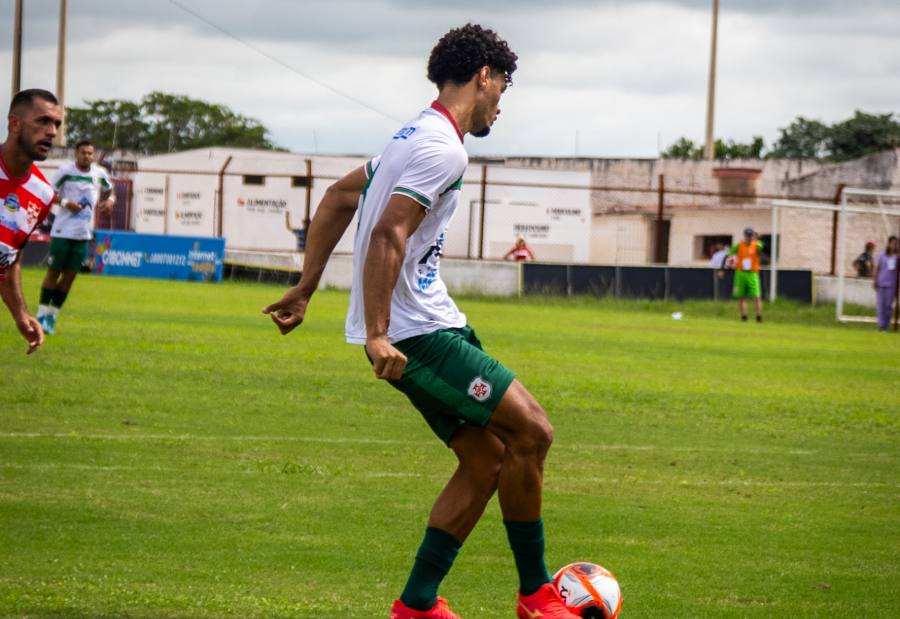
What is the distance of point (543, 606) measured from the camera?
18.3ft

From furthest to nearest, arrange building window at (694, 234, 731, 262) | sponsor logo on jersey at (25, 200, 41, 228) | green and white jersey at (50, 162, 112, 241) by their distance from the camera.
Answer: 1. building window at (694, 234, 731, 262)
2. green and white jersey at (50, 162, 112, 241)
3. sponsor logo on jersey at (25, 200, 41, 228)

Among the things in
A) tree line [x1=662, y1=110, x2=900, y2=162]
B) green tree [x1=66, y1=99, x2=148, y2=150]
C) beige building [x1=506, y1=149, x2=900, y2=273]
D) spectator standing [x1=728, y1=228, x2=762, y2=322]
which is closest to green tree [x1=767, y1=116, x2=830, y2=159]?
tree line [x1=662, y1=110, x2=900, y2=162]

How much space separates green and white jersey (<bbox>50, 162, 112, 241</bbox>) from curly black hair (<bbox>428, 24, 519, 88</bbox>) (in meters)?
13.3

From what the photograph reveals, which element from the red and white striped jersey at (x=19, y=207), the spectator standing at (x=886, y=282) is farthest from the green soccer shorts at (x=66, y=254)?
the spectator standing at (x=886, y=282)

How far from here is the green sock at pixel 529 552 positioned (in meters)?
5.58

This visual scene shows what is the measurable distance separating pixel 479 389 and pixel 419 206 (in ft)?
2.42

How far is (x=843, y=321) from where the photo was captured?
32.0 meters

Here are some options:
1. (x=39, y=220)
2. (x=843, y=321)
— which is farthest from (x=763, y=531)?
(x=843, y=321)

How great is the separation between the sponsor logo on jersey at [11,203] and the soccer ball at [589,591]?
3.78m

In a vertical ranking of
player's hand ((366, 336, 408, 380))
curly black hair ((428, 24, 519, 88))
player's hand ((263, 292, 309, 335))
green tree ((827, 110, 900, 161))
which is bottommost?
player's hand ((366, 336, 408, 380))

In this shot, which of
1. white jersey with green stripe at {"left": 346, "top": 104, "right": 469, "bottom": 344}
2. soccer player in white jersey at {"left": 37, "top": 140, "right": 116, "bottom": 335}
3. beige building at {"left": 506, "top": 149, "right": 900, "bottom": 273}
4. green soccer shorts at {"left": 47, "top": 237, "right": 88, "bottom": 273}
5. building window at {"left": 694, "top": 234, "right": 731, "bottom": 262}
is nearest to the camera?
white jersey with green stripe at {"left": 346, "top": 104, "right": 469, "bottom": 344}

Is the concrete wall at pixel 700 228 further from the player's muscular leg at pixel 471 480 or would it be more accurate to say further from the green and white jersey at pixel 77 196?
the player's muscular leg at pixel 471 480

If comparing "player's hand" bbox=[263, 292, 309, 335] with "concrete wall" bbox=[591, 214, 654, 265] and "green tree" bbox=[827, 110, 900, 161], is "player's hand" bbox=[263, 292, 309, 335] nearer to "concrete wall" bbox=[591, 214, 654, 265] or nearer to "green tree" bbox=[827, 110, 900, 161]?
"concrete wall" bbox=[591, 214, 654, 265]

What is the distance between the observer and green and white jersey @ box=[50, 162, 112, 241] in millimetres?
18234
